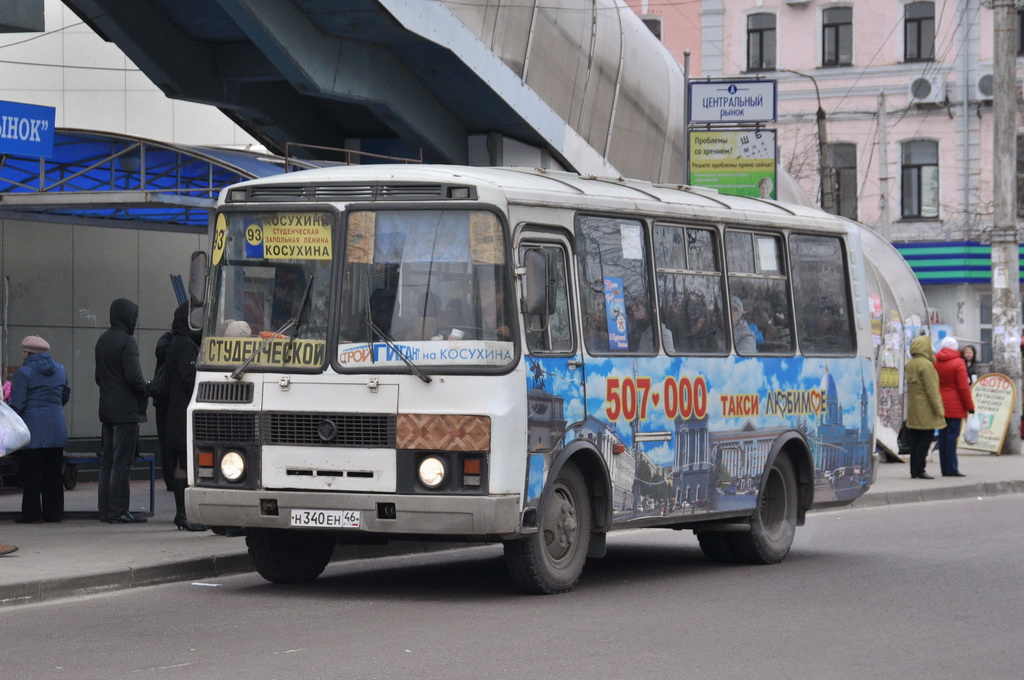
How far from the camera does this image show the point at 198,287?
36.3 feet

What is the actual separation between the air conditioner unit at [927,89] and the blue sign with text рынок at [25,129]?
→ 3625cm

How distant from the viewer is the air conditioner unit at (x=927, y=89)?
4759 cm

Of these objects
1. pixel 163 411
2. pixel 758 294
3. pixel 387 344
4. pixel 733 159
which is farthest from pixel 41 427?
pixel 733 159

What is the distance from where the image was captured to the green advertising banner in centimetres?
2189

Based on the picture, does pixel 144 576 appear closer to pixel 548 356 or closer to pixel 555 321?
pixel 548 356

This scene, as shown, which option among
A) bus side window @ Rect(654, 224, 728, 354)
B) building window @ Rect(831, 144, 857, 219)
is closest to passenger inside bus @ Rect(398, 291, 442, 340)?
bus side window @ Rect(654, 224, 728, 354)

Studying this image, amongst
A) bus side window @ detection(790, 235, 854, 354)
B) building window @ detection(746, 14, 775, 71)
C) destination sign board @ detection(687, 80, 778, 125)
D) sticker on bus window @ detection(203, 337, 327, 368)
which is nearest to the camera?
sticker on bus window @ detection(203, 337, 327, 368)

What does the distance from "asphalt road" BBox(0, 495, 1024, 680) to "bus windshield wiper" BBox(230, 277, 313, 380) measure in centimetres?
141

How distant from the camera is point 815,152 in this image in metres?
49.0

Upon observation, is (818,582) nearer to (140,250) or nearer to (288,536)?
(288,536)

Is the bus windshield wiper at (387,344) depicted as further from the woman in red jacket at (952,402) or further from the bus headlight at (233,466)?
the woman in red jacket at (952,402)

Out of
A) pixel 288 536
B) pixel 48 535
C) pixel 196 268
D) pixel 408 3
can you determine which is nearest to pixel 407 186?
pixel 196 268

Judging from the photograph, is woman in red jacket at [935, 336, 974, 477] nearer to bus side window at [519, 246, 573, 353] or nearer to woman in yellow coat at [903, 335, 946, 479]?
woman in yellow coat at [903, 335, 946, 479]

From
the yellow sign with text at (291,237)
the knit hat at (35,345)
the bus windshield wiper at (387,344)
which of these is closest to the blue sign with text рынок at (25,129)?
the knit hat at (35,345)
